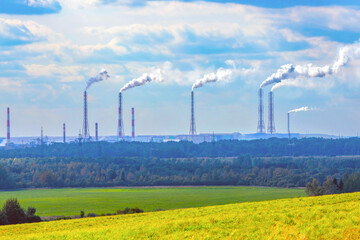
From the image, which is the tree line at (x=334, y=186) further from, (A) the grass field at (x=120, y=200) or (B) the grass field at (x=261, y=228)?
(B) the grass field at (x=261, y=228)

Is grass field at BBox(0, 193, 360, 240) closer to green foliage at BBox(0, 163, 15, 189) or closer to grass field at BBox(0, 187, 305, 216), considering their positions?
grass field at BBox(0, 187, 305, 216)

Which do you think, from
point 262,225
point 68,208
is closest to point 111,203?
point 68,208

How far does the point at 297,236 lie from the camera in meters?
22.7

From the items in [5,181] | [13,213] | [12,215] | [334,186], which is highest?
[13,213]

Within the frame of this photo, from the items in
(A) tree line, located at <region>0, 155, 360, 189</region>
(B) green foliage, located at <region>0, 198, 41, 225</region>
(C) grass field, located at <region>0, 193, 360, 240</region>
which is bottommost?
(A) tree line, located at <region>0, 155, 360, 189</region>

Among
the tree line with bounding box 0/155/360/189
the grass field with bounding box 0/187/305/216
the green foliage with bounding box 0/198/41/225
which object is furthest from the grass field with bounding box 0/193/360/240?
the tree line with bounding box 0/155/360/189

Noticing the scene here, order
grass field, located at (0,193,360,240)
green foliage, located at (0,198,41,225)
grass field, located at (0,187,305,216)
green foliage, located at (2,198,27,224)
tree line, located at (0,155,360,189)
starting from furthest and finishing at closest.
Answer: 1. tree line, located at (0,155,360,189)
2. grass field, located at (0,187,305,216)
3. green foliage, located at (2,198,27,224)
4. green foliage, located at (0,198,41,225)
5. grass field, located at (0,193,360,240)

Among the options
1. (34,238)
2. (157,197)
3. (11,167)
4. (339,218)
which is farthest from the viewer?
(11,167)

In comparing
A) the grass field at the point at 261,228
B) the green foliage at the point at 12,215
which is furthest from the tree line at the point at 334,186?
the grass field at the point at 261,228

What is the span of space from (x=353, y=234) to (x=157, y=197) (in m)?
103

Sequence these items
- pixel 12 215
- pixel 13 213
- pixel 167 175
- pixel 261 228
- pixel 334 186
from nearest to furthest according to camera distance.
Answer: pixel 261 228 → pixel 12 215 → pixel 13 213 → pixel 334 186 → pixel 167 175

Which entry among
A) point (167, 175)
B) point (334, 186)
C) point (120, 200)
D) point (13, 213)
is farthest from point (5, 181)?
point (13, 213)

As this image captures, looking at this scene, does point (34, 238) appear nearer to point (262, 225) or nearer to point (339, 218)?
point (262, 225)

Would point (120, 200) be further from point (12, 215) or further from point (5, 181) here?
point (12, 215)
